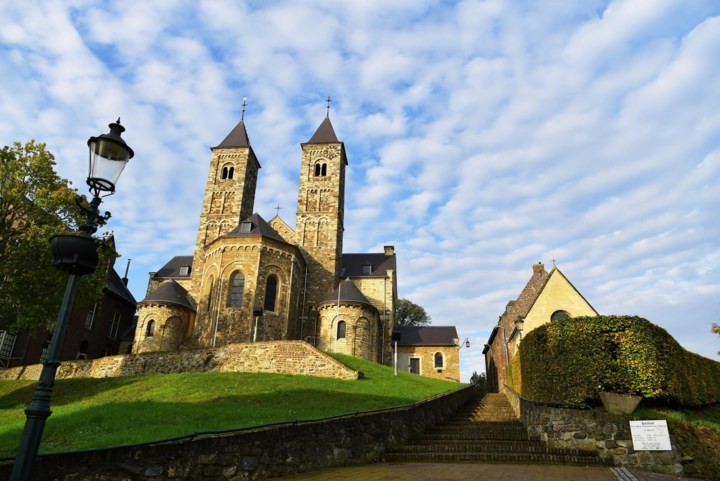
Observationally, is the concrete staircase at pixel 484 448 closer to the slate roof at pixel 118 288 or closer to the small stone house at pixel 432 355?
the small stone house at pixel 432 355

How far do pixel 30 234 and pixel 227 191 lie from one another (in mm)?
28056

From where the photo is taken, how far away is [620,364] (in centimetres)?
1305

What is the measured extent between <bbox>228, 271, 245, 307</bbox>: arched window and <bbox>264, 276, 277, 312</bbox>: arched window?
6.23 feet

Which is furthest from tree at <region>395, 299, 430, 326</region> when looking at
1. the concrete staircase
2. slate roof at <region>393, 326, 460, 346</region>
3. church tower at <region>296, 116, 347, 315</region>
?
the concrete staircase

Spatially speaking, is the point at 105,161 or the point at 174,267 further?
the point at 174,267

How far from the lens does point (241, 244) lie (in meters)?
36.1

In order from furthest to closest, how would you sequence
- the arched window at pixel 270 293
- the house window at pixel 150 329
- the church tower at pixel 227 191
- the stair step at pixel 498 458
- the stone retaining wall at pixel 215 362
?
the church tower at pixel 227 191 < the house window at pixel 150 329 < the arched window at pixel 270 293 < the stone retaining wall at pixel 215 362 < the stair step at pixel 498 458

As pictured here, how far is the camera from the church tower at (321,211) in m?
44.0

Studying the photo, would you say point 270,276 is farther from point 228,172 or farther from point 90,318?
point 228,172

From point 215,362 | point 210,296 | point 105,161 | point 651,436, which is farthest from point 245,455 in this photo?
point 210,296

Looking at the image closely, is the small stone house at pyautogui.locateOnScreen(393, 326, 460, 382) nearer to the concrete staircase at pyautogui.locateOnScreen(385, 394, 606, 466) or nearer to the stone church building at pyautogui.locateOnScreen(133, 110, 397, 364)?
the stone church building at pyautogui.locateOnScreen(133, 110, 397, 364)

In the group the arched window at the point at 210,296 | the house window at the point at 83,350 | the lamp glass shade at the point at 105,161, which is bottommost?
the house window at the point at 83,350

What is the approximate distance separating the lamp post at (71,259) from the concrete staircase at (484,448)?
9731 mm

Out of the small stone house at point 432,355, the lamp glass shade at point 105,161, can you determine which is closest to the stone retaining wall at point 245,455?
the lamp glass shade at point 105,161
